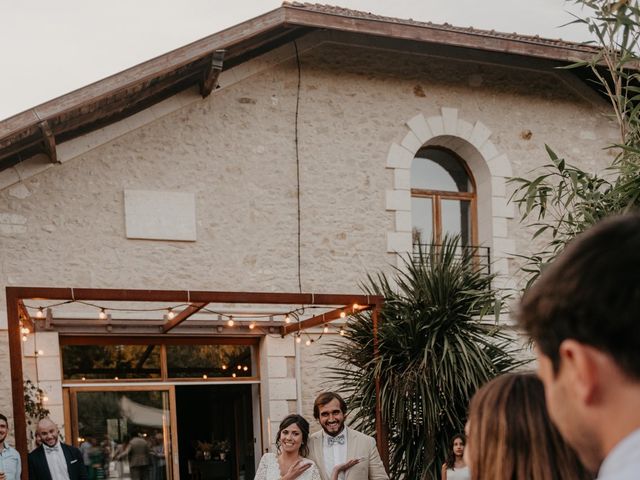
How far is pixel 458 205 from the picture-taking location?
34.1 ft

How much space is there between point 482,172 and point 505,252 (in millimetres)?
1078

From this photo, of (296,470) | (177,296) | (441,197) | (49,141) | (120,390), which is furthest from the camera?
(441,197)

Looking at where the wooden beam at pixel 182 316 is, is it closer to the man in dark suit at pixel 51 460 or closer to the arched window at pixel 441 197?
the man in dark suit at pixel 51 460

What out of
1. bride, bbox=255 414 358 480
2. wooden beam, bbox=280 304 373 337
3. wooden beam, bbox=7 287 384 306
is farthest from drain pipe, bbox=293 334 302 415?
bride, bbox=255 414 358 480

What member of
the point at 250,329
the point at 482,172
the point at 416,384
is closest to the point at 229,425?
the point at 250,329

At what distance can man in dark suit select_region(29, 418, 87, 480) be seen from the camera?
23.3ft

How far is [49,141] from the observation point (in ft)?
26.1

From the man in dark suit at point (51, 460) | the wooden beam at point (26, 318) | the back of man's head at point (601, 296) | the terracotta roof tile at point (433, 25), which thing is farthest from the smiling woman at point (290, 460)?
the back of man's head at point (601, 296)

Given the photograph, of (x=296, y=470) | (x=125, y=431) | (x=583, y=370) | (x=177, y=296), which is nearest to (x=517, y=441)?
(x=583, y=370)

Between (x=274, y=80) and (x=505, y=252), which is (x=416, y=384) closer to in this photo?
(x=505, y=252)

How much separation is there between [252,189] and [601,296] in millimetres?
8616

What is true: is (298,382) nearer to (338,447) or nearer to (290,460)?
(338,447)

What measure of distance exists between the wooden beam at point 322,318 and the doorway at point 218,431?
0.97 metres

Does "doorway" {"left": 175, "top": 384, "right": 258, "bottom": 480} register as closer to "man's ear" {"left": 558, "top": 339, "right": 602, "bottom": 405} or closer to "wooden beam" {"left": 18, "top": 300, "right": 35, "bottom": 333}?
"wooden beam" {"left": 18, "top": 300, "right": 35, "bottom": 333}
